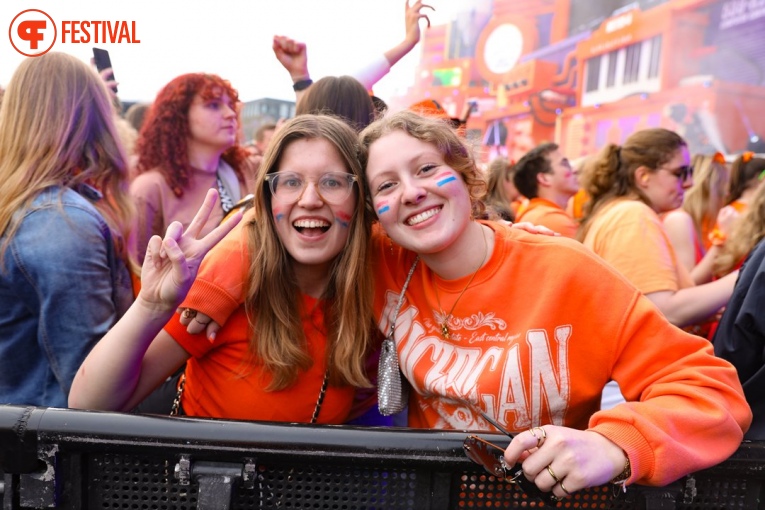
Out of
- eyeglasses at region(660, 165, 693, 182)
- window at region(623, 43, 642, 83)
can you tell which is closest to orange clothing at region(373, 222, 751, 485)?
eyeglasses at region(660, 165, 693, 182)

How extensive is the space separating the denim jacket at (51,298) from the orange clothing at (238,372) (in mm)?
325

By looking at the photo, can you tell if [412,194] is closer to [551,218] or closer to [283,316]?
[283,316]

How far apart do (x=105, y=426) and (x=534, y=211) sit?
10.6ft

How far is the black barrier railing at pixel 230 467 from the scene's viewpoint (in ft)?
3.44

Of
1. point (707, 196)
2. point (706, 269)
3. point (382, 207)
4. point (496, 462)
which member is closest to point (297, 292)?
point (382, 207)

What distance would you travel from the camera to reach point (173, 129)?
11.1 ft

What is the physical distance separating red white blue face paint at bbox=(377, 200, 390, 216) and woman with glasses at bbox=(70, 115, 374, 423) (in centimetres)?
11

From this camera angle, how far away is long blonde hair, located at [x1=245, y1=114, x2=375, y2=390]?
161 centimetres

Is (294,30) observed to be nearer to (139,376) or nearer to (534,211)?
(534,211)

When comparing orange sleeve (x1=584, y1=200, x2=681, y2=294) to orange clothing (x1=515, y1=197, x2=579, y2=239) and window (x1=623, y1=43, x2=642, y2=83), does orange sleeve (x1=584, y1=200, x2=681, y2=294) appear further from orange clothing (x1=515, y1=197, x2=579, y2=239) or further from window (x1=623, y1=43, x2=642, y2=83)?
window (x1=623, y1=43, x2=642, y2=83)

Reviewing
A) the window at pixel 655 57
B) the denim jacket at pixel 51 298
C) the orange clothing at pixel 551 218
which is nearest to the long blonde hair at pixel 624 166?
the orange clothing at pixel 551 218

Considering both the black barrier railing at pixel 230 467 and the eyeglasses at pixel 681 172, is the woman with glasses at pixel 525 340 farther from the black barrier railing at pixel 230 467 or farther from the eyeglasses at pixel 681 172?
the eyeglasses at pixel 681 172

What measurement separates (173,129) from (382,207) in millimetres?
2132

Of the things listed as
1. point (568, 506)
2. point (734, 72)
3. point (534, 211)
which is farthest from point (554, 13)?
point (568, 506)
